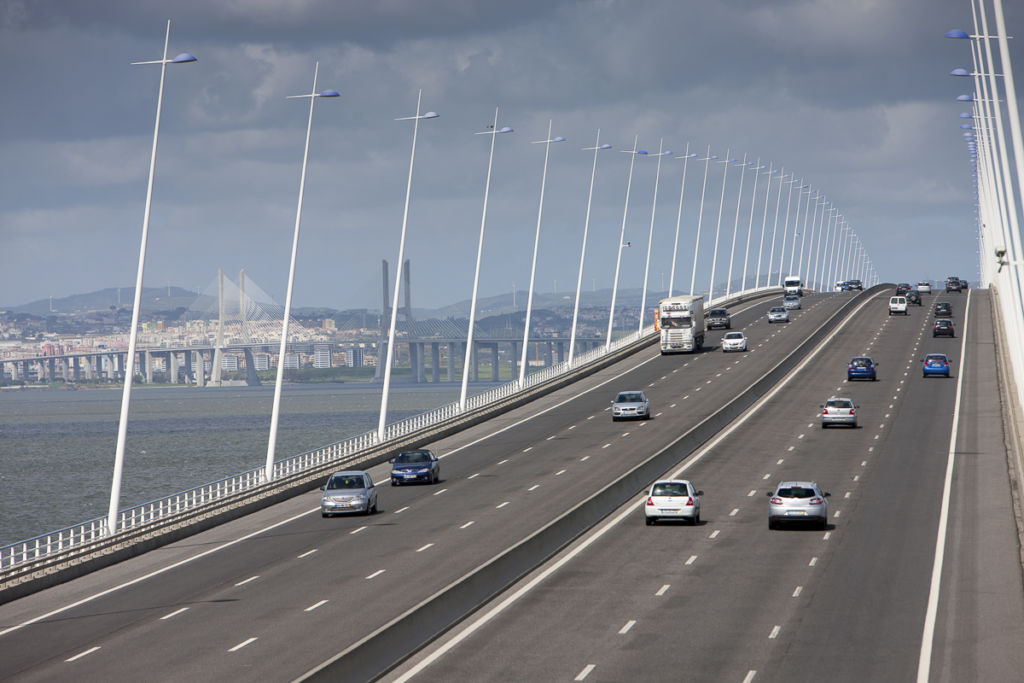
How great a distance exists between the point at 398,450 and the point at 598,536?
73.1ft

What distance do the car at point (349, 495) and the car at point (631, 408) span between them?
78.5ft

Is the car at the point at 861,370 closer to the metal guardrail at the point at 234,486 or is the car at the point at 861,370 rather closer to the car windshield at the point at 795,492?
the metal guardrail at the point at 234,486

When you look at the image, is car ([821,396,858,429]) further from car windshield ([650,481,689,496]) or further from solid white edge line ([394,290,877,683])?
car windshield ([650,481,689,496])

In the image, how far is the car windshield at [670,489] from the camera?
135 ft

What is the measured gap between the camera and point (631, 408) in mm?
67688

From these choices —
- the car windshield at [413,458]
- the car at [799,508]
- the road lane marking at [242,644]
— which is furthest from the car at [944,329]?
the road lane marking at [242,644]

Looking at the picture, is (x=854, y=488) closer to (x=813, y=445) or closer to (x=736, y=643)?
(x=813, y=445)

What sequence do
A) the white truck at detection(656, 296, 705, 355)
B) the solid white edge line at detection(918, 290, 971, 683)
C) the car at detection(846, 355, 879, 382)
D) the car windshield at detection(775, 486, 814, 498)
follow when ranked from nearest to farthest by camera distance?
1. the solid white edge line at detection(918, 290, 971, 683)
2. the car windshield at detection(775, 486, 814, 498)
3. the car at detection(846, 355, 879, 382)
4. the white truck at detection(656, 296, 705, 355)

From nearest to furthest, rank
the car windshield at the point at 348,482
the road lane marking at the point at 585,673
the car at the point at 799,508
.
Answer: the road lane marking at the point at 585,673
the car at the point at 799,508
the car windshield at the point at 348,482

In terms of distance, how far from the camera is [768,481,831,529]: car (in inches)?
1540

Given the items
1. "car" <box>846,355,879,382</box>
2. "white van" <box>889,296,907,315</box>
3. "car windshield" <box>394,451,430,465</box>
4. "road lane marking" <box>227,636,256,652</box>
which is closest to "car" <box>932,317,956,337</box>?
→ "car" <box>846,355,879,382</box>

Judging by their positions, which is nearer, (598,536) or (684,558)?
(684,558)

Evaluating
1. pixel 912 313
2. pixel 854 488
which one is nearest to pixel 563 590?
pixel 854 488

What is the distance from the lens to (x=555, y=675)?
76.8 ft
